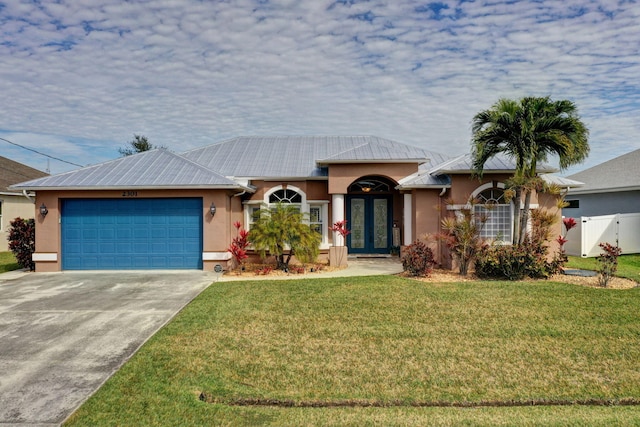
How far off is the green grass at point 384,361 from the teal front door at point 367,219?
27.6ft

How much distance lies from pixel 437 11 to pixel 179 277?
10814 millimetres

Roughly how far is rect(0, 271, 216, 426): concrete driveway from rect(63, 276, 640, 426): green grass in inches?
15.2

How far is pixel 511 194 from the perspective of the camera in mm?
12984

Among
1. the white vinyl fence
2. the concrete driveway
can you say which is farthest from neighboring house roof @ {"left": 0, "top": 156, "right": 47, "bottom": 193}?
the white vinyl fence

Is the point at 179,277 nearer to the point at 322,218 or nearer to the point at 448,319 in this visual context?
the point at 322,218

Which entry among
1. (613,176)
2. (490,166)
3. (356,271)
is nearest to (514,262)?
(490,166)

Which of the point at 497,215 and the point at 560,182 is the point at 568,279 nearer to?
the point at 497,215

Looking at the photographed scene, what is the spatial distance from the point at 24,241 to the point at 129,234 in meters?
3.78

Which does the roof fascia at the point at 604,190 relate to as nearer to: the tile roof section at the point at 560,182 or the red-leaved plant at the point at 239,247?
the tile roof section at the point at 560,182

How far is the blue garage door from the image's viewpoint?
14570 millimetres

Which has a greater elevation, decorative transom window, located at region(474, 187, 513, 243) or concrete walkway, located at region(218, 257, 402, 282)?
decorative transom window, located at region(474, 187, 513, 243)

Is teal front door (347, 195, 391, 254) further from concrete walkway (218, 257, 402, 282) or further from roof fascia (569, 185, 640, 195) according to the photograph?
roof fascia (569, 185, 640, 195)

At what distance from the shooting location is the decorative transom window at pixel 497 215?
14.6m

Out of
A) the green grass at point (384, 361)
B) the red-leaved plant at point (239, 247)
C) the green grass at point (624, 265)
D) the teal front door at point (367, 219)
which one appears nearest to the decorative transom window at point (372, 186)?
the teal front door at point (367, 219)
